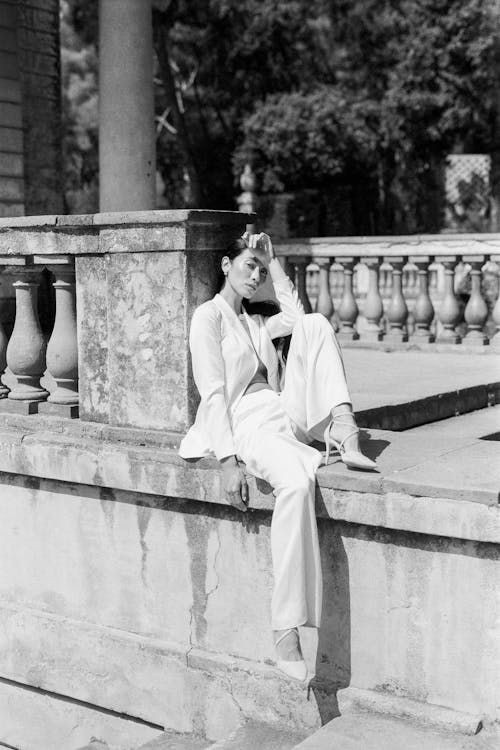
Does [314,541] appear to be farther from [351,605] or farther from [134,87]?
[134,87]

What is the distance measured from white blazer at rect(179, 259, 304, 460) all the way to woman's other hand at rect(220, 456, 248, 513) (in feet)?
0.13

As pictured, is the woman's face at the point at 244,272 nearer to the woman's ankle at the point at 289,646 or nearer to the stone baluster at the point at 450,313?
the woman's ankle at the point at 289,646

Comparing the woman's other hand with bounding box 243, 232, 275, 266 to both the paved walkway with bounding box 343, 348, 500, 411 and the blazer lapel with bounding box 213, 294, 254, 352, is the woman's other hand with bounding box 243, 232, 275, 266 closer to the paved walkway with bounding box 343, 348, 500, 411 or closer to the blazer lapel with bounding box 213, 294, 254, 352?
the blazer lapel with bounding box 213, 294, 254, 352

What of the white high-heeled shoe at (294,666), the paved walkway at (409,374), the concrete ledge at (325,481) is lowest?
the white high-heeled shoe at (294,666)

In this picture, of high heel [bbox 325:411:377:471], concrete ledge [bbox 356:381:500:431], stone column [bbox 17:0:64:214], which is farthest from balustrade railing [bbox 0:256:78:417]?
stone column [bbox 17:0:64:214]

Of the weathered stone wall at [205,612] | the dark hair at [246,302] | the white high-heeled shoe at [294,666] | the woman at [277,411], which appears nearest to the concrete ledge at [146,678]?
the weathered stone wall at [205,612]

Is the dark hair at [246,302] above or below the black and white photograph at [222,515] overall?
above

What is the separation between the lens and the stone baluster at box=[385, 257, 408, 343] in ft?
28.8

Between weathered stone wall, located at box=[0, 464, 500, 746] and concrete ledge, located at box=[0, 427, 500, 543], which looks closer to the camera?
concrete ledge, located at box=[0, 427, 500, 543]

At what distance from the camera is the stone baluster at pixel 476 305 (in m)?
8.43

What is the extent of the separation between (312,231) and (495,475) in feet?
70.3

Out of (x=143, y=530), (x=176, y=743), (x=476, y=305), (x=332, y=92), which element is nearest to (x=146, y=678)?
(x=176, y=743)

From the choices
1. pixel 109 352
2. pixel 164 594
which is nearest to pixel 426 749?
pixel 164 594

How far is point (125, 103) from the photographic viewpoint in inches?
352
